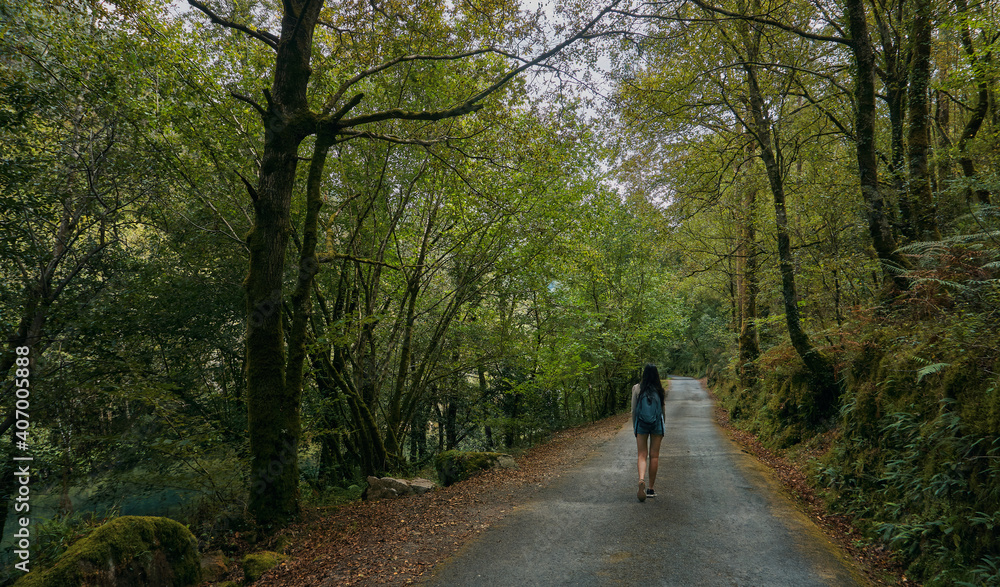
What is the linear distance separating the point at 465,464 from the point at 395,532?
3681 mm

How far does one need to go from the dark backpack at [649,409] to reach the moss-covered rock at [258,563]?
5151mm

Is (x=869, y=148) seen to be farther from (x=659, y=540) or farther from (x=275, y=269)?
(x=275, y=269)

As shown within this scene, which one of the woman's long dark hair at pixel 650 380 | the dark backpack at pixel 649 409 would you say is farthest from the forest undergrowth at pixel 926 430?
the woman's long dark hair at pixel 650 380

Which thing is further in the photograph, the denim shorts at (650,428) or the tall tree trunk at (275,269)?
the denim shorts at (650,428)

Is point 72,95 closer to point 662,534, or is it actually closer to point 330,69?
point 330,69

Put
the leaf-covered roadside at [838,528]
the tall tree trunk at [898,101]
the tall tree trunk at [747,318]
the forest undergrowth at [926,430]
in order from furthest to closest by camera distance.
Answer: the tall tree trunk at [747,318]
the tall tree trunk at [898,101]
the leaf-covered roadside at [838,528]
the forest undergrowth at [926,430]

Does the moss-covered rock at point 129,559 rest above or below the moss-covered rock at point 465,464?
above

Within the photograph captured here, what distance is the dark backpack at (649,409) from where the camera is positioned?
19.7 feet

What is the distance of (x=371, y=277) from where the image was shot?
10703mm

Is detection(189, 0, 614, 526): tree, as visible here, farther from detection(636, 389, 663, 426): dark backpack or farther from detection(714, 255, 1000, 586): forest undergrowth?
detection(714, 255, 1000, 586): forest undergrowth

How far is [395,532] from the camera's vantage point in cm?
549

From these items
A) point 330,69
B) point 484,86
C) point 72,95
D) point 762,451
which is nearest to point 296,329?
point 72,95

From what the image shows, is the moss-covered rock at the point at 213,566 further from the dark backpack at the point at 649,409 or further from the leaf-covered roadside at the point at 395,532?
the dark backpack at the point at 649,409

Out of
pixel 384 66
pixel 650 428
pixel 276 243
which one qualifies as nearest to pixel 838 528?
pixel 650 428
